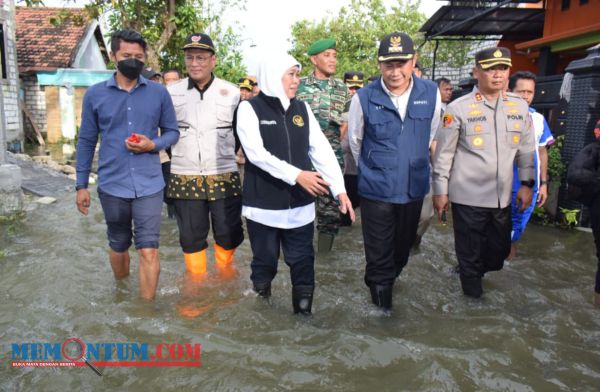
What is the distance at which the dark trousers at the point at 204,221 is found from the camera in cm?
412

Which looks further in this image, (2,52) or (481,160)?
(2,52)

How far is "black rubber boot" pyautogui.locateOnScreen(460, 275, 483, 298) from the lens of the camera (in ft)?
13.4

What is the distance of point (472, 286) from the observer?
410 cm

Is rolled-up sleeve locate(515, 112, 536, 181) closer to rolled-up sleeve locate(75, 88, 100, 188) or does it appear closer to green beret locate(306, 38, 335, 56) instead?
green beret locate(306, 38, 335, 56)

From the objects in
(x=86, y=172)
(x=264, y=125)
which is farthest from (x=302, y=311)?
(x=86, y=172)

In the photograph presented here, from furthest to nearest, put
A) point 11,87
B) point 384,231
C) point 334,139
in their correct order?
point 11,87, point 334,139, point 384,231

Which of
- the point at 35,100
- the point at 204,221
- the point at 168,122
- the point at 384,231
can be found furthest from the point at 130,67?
the point at 35,100

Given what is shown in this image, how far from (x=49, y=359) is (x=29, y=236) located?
11.7 feet

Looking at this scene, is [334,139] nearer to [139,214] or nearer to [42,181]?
[139,214]

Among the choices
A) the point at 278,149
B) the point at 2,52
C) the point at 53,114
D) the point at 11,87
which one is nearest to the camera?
the point at 278,149

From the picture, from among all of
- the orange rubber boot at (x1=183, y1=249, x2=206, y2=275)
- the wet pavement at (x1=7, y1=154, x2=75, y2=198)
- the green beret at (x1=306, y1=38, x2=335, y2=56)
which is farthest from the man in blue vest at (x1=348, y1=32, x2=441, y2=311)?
the wet pavement at (x1=7, y1=154, x2=75, y2=198)

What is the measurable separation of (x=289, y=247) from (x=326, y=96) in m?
2.19

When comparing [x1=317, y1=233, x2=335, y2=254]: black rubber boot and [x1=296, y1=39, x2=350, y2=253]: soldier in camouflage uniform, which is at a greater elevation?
[x1=296, y1=39, x2=350, y2=253]: soldier in camouflage uniform

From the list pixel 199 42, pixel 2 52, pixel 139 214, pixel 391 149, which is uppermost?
pixel 2 52
